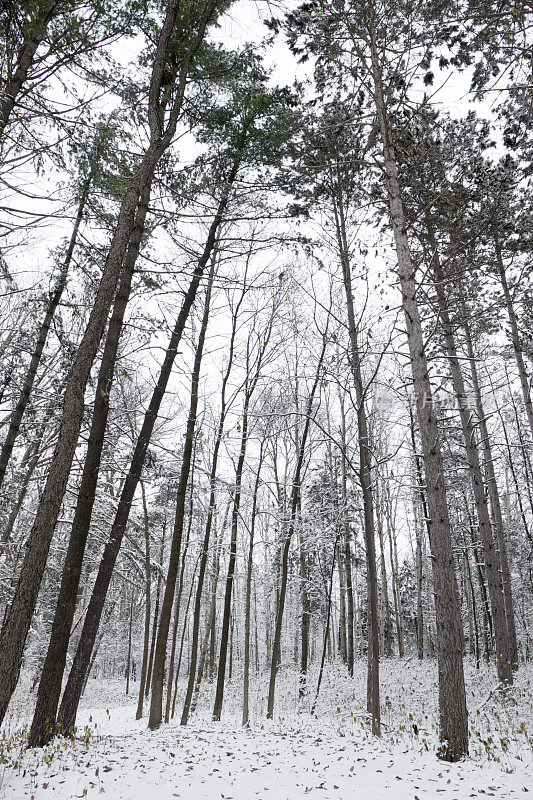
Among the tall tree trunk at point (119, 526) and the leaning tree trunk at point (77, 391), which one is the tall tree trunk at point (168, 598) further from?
the leaning tree trunk at point (77, 391)

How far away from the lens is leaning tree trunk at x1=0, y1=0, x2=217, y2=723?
14.8 ft

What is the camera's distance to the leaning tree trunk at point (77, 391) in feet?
14.8

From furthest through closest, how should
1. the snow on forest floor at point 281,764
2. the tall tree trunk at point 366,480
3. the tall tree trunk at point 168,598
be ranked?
1. the tall tree trunk at point 168,598
2. the tall tree trunk at point 366,480
3. the snow on forest floor at point 281,764

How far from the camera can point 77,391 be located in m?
5.56

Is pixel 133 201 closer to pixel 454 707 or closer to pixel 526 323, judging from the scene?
pixel 454 707

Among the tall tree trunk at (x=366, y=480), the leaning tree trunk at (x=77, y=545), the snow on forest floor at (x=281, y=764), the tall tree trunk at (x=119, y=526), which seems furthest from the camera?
the tall tree trunk at (x=366, y=480)

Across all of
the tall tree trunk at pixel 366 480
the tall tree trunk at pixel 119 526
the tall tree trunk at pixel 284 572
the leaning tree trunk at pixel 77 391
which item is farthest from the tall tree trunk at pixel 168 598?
the tall tree trunk at pixel 366 480

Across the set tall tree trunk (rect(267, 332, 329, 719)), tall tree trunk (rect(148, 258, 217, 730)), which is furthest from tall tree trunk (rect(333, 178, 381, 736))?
tall tree trunk (rect(148, 258, 217, 730))

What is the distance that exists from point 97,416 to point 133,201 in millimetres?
3462

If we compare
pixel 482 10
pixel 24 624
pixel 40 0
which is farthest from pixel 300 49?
pixel 24 624

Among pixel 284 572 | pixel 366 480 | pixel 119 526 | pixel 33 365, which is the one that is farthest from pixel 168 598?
pixel 33 365

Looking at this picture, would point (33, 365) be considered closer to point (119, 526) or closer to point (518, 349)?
point (119, 526)

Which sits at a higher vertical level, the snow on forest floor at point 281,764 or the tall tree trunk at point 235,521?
the tall tree trunk at point 235,521

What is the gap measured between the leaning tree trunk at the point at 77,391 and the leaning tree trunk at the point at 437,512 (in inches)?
137
